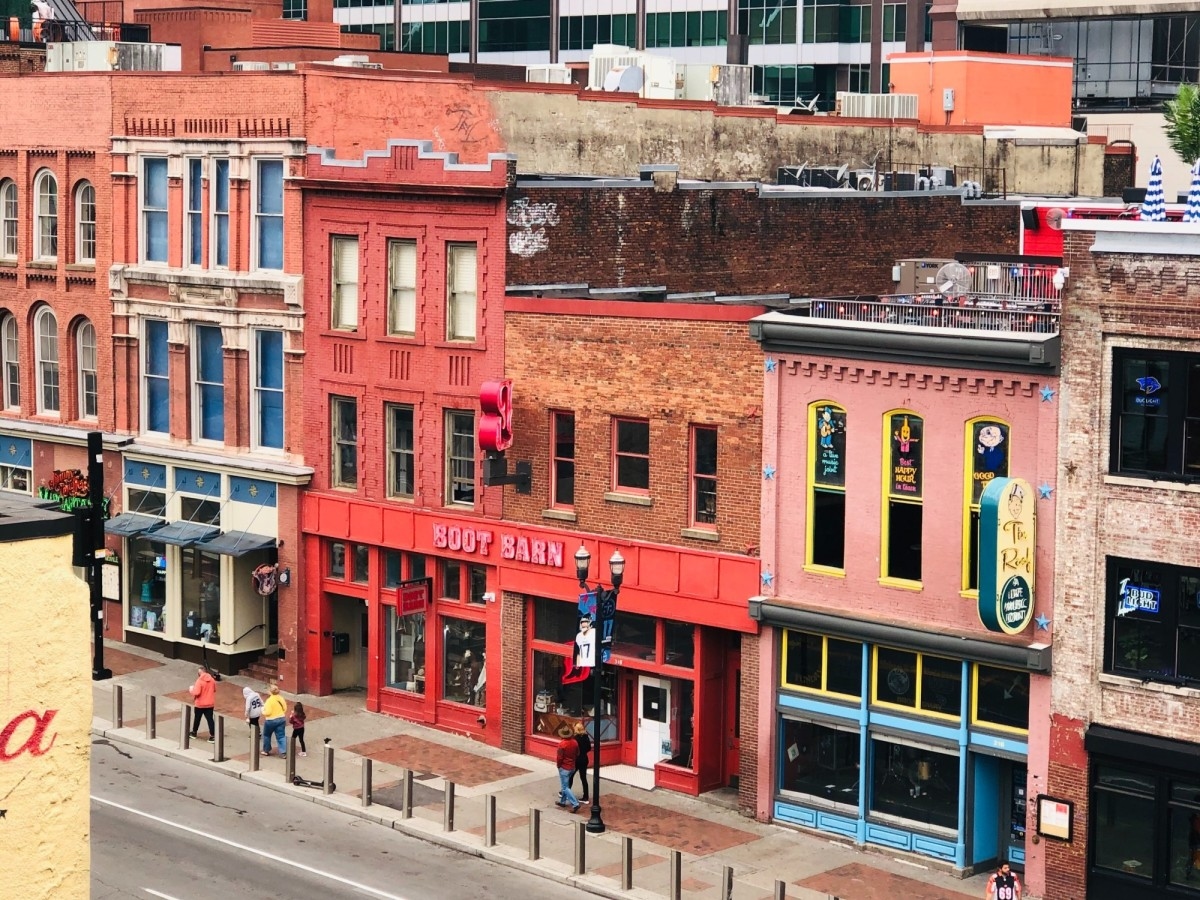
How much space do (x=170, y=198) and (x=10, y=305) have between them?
7.30 metres

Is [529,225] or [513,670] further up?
[529,225]

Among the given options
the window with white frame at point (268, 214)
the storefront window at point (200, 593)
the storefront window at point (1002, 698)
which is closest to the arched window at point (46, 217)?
the window with white frame at point (268, 214)

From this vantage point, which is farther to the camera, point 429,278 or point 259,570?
point 259,570

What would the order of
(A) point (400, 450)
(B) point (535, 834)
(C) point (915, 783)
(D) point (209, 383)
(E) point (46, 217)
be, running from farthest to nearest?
(E) point (46, 217)
(D) point (209, 383)
(A) point (400, 450)
(C) point (915, 783)
(B) point (535, 834)

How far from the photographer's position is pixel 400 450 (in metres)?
41.7

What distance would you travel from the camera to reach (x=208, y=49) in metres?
60.2

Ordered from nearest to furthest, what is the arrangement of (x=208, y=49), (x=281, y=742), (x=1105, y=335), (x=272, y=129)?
(x=1105, y=335) → (x=281, y=742) → (x=272, y=129) → (x=208, y=49)

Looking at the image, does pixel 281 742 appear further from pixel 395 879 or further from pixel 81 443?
pixel 81 443

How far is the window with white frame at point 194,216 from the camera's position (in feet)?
148

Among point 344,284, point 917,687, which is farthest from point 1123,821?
point 344,284

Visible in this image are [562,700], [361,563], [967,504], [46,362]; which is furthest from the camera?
[46,362]

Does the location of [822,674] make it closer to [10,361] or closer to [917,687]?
[917,687]

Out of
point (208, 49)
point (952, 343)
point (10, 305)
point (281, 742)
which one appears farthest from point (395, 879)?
point (208, 49)

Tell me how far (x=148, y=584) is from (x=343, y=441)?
758 centimetres
